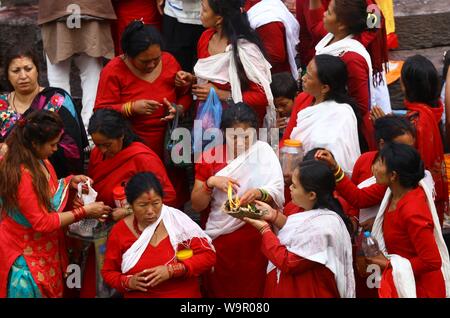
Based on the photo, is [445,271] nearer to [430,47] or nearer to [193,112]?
[193,112]

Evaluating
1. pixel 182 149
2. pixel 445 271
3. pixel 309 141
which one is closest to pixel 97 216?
pixel 182 149

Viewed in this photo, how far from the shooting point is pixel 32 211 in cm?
590

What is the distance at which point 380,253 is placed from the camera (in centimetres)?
577

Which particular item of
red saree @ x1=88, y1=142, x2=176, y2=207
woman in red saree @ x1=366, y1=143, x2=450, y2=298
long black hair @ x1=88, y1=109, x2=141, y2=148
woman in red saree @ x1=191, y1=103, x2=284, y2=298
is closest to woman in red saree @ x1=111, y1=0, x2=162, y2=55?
long black hair @ x1=88, y1=109, x2=141, y2=148

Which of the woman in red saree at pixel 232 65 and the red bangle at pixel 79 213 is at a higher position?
the woman in red saree at pixel 232 65

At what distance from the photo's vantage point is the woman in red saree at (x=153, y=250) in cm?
582

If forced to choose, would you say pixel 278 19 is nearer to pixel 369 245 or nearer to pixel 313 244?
pixel 369 245

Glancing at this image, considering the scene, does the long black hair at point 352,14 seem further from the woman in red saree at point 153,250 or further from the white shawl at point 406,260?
the woman in red saree at point 153,250

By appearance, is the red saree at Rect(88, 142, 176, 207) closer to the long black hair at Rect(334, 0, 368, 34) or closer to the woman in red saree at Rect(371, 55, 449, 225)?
the woman in red saree at Rect(371, 55, 449, 225)

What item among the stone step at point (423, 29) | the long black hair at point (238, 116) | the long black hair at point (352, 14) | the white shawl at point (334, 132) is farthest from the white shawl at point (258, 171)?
the stone step at point (423, 29)

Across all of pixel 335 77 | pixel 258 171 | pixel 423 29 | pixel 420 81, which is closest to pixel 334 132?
pixel 335 77

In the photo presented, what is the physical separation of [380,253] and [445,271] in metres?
0.37

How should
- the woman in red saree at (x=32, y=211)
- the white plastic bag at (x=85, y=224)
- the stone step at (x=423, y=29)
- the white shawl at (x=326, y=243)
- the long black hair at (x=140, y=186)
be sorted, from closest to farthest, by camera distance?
1. the white shawl at (x=326, y=243)
2. the long black hair at (x=140, y=186)
3. the woman in red saree at (x=32, y=211)
4. the white plastic bag at (x=85, y=224)
5. the stone step at (x=423, y=29)

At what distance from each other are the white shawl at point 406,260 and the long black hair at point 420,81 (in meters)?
0.69
